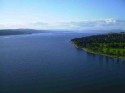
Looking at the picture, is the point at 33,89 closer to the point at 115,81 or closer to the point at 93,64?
the point at 115,81

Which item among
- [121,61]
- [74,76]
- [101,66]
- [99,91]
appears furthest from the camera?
[121,61]

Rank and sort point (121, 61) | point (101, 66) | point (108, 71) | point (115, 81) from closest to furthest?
point (115, 81), point (108, 71), point (101, 66), point (121, 61)

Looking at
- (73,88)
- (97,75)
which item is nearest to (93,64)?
(97,75)

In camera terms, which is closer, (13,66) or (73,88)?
(73,88)

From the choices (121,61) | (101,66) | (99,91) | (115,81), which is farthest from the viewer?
(121,61)

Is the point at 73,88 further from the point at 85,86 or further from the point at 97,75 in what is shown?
the point at 97,75

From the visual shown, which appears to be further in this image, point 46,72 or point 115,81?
point 46,72

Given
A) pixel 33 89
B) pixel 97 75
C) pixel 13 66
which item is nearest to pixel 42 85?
pixel 33 89

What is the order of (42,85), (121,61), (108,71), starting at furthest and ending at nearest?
(121,61), (108,71), (42,85)

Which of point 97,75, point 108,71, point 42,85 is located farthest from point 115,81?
point 42,85
